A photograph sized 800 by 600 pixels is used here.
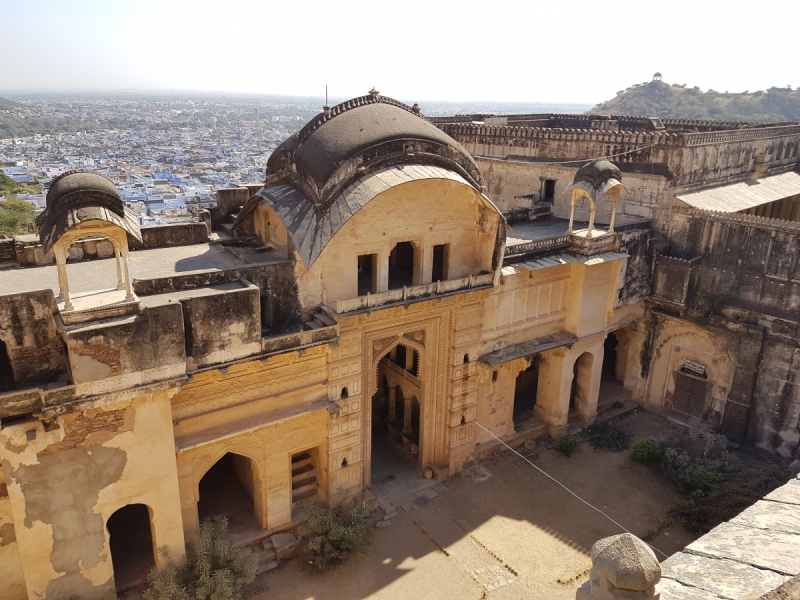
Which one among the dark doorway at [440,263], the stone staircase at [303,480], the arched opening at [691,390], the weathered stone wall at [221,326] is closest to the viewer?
the weathered stone wall at [221,326]

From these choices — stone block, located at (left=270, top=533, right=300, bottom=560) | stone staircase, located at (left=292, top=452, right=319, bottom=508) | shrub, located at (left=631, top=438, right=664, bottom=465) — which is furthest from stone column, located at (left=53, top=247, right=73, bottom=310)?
shrub, located at (left=631, top=438, right=664, bottom=465)

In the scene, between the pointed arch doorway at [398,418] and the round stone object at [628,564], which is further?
the pointed arch doorway at [398,418]

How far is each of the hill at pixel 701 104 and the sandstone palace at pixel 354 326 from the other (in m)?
81.5

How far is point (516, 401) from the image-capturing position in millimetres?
20594

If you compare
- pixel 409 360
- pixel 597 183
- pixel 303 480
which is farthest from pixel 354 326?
pixel 597 183

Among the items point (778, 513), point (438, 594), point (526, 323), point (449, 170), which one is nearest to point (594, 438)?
point (526, 323)

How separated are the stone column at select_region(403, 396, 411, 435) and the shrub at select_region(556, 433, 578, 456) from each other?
4.88m

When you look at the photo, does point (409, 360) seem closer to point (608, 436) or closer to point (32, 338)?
point (608, 436)

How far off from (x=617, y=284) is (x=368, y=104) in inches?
392

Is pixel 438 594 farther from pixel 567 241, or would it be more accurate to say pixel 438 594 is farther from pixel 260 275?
pixel 567 241

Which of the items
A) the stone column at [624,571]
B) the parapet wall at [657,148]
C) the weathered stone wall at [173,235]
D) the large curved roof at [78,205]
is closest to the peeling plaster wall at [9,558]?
the large curved roof at [78,205]

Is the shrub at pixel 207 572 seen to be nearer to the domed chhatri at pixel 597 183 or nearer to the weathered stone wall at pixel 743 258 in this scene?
the domed chhatri at pixel 597 183

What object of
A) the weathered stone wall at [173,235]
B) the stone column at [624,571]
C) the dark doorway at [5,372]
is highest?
the weathered stone wall at [173,235]

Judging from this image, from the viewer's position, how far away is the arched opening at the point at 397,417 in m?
16.8
